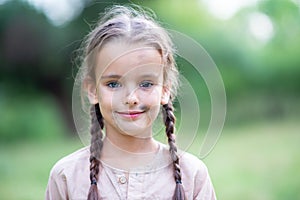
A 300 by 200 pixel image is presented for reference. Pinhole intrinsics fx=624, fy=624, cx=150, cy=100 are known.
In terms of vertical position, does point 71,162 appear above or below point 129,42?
below

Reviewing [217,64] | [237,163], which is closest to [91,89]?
[237,163]

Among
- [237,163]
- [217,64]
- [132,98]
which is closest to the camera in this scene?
[132,98]

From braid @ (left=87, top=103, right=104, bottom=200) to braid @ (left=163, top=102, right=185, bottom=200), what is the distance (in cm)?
14

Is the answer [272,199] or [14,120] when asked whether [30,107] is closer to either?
[14,120]

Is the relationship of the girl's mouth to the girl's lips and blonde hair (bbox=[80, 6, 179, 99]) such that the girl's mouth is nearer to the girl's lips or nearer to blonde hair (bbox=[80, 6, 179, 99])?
the girl's lips

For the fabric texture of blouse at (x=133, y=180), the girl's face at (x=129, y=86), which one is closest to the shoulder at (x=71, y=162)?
the fabric texture of blouse at (x=133, y=180)

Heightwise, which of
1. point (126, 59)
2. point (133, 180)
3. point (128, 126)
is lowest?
point (133, 180)

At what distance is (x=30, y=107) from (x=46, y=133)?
24 centimetres

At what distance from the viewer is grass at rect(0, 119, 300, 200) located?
9.89ft

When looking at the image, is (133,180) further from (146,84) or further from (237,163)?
(237,163)

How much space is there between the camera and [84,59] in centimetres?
133

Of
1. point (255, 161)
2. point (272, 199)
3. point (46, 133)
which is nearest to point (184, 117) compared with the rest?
point (272, 199)

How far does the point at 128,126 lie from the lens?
1.24m

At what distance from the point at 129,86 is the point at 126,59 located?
0.17 feet
